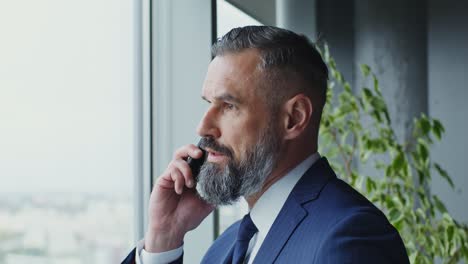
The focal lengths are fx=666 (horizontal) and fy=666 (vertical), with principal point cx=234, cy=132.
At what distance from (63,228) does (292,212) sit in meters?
0.85

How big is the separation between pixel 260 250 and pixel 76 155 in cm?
87

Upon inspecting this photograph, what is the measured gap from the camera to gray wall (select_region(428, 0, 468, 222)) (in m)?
4.05

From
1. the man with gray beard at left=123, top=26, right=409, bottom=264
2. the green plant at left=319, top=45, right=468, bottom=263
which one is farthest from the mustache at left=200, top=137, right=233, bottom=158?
the green plant at left=319, top=45, right=468, bottom=263

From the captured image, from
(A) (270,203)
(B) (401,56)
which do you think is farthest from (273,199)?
(B) (401,56)

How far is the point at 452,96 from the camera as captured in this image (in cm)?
407

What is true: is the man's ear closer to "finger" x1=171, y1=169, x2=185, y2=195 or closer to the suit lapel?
the suit lapel

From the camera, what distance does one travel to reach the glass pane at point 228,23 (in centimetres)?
303

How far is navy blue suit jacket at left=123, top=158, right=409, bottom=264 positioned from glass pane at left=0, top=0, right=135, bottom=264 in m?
0.77

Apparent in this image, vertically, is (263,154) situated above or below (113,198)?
above

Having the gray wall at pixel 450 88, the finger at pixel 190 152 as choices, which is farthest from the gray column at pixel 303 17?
the finger at pixel 190 152

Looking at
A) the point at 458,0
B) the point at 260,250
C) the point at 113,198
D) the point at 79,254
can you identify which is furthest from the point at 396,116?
the point at 260,250

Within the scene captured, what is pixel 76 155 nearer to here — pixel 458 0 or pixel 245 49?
pixel 245 49

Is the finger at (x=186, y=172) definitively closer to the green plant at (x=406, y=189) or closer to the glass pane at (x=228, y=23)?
the glass pane at (x=228, y=23)

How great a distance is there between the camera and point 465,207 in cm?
405
